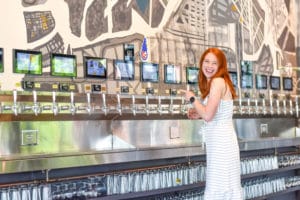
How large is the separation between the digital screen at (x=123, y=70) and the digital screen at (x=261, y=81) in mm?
2175

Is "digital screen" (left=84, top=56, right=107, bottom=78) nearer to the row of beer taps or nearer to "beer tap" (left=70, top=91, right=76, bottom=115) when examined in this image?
the row of beer taps

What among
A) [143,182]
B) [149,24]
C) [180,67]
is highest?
[149,24]

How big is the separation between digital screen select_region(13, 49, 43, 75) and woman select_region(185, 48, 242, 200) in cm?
134

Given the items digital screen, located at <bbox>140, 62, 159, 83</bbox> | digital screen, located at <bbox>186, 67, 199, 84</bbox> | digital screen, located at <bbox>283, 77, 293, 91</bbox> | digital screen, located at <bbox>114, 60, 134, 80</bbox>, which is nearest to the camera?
digital screen, located at <bbox>114, 60, 134, 80</bbox>

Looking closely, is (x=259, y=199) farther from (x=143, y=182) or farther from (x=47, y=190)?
(x=47, y=190)

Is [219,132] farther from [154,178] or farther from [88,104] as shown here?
[88,104]

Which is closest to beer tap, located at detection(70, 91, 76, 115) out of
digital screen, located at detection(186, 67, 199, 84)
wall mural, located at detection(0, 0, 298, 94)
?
wall mural, located at detection(0, 0, 298, 94)

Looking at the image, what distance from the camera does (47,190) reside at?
3.43 metres

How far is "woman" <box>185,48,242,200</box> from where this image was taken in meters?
3.31

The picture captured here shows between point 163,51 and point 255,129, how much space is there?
6.16 ft

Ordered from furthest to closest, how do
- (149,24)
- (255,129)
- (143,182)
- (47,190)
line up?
(255,129) < (149,24) < (143,182) < (47,190)

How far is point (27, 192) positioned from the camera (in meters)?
3.31

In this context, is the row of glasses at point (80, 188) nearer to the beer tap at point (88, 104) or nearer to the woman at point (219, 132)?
the beer tap at point (88, 104)

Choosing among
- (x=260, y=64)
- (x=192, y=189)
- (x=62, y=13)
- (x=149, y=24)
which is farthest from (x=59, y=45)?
(x=260, y=64)
